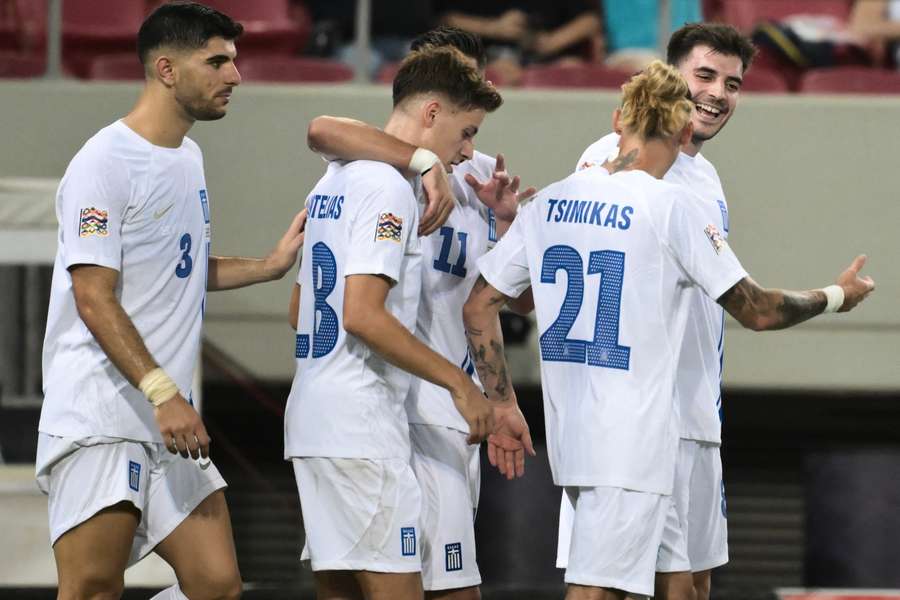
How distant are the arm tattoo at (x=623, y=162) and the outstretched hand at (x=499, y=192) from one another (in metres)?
0.46

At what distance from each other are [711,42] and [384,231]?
57.8 inches

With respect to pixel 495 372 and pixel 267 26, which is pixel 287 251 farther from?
pixel 267 26

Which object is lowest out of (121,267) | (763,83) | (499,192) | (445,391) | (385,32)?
(445,391)

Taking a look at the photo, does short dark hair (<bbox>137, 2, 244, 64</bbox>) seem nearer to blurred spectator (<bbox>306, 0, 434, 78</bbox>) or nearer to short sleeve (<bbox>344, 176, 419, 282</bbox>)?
short sleeve (<bbox>344, 176, 419, 282</bbox>)

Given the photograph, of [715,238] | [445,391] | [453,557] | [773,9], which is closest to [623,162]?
[715,238]

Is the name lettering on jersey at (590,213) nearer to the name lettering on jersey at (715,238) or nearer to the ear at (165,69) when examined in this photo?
the name lettering on jersey at (715,238)

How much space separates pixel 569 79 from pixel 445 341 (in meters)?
3.71

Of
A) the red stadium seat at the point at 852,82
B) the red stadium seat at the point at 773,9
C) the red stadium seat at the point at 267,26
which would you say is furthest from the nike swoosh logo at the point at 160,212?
the red stadium seat at the point at 773,9

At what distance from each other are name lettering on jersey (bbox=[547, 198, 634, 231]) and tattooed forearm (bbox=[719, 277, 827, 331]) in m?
0.33

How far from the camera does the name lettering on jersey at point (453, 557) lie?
4129 millimetres

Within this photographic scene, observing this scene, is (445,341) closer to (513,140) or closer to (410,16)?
(513,140)

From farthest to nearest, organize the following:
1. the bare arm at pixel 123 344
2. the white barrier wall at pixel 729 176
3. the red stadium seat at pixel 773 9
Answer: the red stadium seat at pixel 773 9
the white barrier wall at pixel 729 176
the bare arm at pixel 123 344

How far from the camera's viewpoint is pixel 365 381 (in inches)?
152

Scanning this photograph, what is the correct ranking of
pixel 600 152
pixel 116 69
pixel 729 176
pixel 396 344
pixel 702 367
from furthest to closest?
pixel 116 69, pixel 729 176, pixel 600 152, pixel 702 367, pixel 396 344
